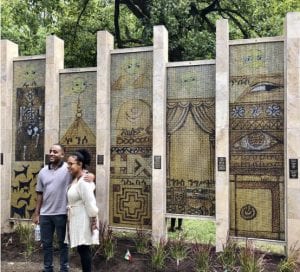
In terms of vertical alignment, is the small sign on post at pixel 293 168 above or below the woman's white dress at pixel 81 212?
above

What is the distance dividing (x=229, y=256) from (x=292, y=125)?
7.65ft

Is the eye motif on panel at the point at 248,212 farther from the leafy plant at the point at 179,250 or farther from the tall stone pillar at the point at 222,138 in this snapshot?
the leafy plant at the point at 179,250

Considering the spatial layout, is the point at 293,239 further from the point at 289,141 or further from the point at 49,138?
the point at 49,138

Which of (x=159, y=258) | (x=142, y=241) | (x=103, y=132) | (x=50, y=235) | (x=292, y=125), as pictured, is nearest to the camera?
(x=50, y=235)

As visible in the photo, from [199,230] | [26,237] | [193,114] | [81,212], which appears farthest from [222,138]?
[26,237]

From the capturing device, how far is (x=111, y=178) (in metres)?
8.29

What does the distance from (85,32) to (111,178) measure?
7.39 metres

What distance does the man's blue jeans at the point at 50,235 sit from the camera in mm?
5785

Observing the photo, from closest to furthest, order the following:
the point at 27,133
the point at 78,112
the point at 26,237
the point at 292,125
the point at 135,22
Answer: the point at 292,125, the point at 26,237, the point at 78,112, the point at 27,133, the point at 135,22

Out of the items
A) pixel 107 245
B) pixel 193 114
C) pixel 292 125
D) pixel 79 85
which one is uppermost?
pixel 79 85

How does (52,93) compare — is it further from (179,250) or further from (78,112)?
(179,250)

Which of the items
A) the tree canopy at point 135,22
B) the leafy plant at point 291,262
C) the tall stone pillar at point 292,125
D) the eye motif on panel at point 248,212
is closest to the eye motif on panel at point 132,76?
the tall stone pillar at point 292,125

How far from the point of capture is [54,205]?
582 cm

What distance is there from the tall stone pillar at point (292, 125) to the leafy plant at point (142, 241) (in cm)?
238
